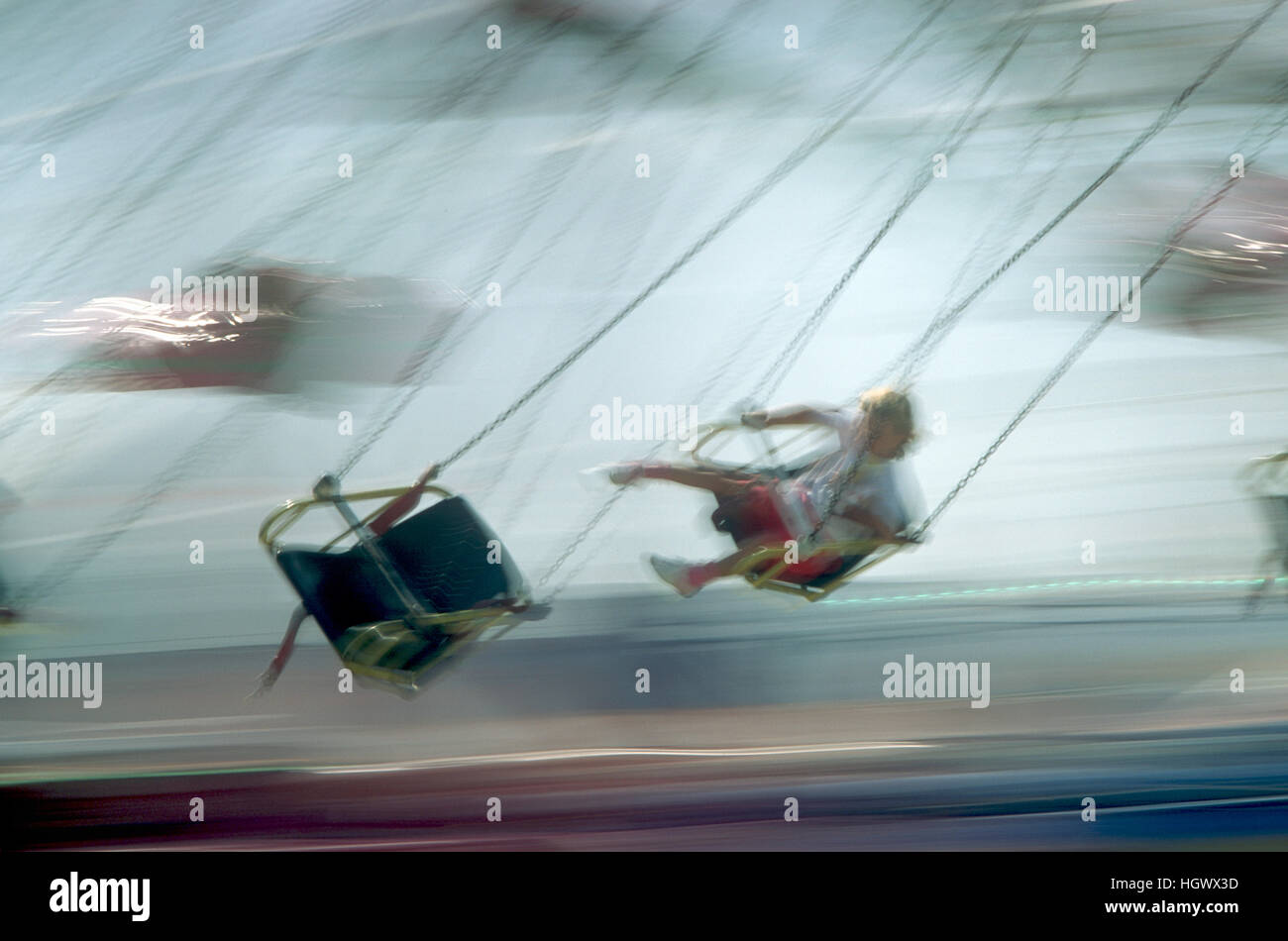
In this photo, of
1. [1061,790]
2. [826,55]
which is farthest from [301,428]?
[1061,790]

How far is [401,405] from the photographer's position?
3.11 m

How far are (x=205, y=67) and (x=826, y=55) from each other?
74.2 inches

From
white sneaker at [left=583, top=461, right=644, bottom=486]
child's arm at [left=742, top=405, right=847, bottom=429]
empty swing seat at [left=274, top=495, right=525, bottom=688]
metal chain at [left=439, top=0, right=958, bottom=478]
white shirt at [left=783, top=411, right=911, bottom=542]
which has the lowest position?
empty swing seat at [left=274, top=495, right=525, bottom=688]

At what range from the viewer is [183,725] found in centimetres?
310

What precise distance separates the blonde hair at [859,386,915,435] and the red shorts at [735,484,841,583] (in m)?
0.35

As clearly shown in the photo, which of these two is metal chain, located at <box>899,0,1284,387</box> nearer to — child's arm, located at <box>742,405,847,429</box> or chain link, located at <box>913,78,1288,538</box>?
chain link, located at <box>913,78,1288,538</box>

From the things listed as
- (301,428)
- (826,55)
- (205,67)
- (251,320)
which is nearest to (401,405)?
(301,428)

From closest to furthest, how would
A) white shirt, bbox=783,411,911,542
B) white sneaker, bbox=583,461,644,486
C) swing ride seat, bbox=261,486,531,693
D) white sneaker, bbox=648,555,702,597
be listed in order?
swing ride seat, bbox=261,486,531,693
white shirt, bbox=783,411,911,542
white sneaker, bbox=648,555,702,597
white sneaker, bbox=583,461,644,486

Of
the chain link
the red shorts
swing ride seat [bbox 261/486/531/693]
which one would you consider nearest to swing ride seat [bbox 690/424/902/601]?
the red shorts

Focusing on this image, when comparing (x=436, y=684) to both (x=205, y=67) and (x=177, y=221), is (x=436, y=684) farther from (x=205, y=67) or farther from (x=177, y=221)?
(x=205, y=67)

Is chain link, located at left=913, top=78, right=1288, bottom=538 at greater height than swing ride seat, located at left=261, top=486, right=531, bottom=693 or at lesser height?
greater

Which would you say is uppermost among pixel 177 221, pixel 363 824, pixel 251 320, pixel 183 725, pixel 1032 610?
pixel 177 221

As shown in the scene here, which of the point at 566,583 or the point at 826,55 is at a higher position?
the point at 826,55

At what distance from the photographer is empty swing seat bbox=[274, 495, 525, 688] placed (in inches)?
106
